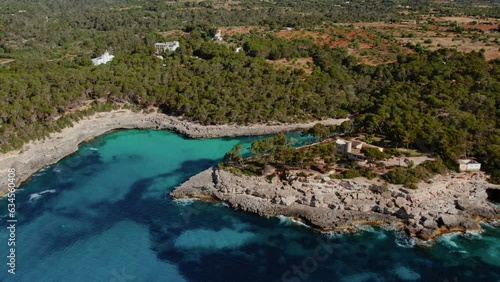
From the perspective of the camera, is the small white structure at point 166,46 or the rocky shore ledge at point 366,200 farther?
the small white structure at point 166,46

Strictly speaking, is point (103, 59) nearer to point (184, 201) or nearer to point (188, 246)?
point (184, 201)

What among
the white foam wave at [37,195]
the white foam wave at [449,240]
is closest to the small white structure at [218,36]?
the white foam wave at [37,195]

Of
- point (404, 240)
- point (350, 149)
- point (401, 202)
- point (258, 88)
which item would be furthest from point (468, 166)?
point (258, 88)

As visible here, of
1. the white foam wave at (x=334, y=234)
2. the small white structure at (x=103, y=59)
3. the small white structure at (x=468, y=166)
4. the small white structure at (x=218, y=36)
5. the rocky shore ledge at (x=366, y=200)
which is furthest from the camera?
the small white structure at (x=218, y=36)

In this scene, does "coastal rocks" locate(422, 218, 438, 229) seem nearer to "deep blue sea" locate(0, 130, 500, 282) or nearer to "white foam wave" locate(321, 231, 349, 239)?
"deep blue sea" locate(0, 130, 500, 282)

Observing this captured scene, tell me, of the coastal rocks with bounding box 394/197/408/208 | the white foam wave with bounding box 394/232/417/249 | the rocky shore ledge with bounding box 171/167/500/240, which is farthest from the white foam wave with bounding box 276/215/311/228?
the coastal rocks with bounding box 394/197/408/208

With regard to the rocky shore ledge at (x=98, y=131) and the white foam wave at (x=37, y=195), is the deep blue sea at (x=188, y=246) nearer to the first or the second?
the white foam wave at (x=37, y=195)

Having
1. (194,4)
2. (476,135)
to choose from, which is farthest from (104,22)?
(476,135)

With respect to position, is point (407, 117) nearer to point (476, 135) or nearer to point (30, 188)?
point (476, 135)
